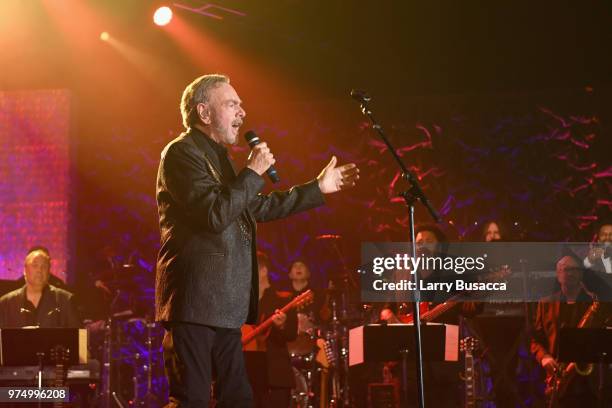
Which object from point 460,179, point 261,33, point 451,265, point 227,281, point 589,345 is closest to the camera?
point 227,281

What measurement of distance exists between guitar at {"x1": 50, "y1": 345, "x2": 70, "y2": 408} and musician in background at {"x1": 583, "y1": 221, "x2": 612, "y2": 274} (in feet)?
15.2

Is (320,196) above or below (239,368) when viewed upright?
above

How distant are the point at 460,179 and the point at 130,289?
3.95 meters

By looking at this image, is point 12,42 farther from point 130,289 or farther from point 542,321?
point 542,321

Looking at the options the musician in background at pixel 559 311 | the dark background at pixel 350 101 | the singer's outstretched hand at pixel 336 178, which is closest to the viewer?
the singer's outstretched hand at pixel 336 178

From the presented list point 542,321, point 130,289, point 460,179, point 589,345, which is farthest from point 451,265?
point 130,289

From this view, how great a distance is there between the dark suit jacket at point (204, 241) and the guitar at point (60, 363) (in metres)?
3.50

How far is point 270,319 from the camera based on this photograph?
8.37 meters

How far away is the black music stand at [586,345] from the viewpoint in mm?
6316

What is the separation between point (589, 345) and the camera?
20.9ft

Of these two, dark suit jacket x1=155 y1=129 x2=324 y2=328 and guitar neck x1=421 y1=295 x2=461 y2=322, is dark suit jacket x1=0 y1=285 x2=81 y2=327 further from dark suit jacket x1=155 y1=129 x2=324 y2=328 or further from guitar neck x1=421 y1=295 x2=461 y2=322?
dark suit jacket x1=155 y1=129 x2=324 y2=328

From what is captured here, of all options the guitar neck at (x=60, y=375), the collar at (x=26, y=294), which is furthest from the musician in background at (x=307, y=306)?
the guitar neck at (x=60, y=375)

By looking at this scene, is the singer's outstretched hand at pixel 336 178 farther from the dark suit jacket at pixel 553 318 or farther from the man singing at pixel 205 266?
the dark suit jacket at pixel 553 318

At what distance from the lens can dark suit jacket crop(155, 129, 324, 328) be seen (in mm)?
3453
